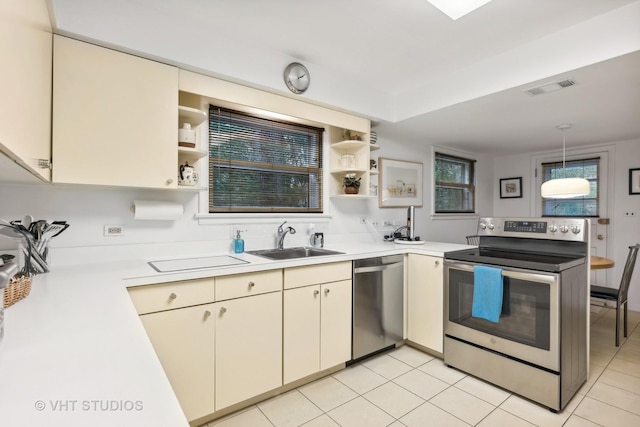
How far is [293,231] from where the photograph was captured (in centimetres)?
272

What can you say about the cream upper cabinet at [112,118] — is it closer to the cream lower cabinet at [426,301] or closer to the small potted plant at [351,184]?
the small potted plant at [351,184]

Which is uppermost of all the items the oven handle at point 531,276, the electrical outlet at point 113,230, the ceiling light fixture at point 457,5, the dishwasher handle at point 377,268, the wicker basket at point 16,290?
the ceiling light fixture at point 457,5

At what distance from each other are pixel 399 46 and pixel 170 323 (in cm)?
232

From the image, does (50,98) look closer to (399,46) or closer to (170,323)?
(170,323)

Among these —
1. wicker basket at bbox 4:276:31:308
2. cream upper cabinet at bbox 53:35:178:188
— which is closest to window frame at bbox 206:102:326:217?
cream upper cabinet at bbox 53:35:178:188

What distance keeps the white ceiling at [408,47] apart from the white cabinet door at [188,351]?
4.95 feet

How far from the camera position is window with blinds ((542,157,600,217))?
432cm

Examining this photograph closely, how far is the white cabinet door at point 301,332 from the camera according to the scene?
6.94 feet

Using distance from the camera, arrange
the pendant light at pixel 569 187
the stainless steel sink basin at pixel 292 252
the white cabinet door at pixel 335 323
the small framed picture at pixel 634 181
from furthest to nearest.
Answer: the small framed picture at pixel 634 181 → the pendant light at pixel 569 187 → the stainless steel sink basin at pixel 292 252 → the white cabinet door at pixel 335 323

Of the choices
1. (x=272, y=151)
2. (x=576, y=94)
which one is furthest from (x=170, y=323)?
(x=576, y=94)

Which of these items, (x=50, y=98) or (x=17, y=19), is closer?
(x=17, y=19)

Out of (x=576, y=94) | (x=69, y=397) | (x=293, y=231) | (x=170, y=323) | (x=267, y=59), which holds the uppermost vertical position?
(x=267, y=59)

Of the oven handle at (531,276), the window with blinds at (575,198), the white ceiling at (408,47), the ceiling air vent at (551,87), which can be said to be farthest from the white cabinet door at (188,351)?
the window with blinds at (575,198)

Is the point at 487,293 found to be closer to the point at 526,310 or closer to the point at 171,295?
the point at 526,310
